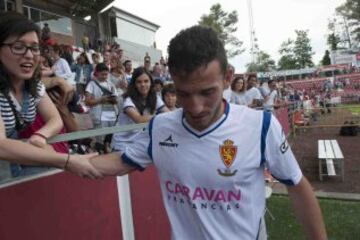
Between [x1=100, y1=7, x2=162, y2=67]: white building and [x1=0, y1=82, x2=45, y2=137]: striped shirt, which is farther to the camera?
[x1=100, y1=7, x2=162, y2=67]: white building

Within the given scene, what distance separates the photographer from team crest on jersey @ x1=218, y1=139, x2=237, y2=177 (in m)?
1.90

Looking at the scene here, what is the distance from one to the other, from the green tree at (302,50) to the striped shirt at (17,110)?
91.7 m

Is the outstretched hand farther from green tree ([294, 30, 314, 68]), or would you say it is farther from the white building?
green tree ([294, 30, 314, 68])

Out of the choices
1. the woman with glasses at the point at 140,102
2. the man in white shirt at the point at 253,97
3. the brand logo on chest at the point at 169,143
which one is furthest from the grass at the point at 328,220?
the brand logo on chest at the point at 169,143

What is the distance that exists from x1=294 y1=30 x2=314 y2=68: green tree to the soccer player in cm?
9206

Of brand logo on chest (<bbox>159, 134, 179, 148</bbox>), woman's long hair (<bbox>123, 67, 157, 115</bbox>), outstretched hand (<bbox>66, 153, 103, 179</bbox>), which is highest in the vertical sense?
woman's long hair (<bbox>123, 67, 157, 115</bbox>)

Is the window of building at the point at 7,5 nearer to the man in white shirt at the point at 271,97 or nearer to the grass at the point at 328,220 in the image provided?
the man in white shirt at the point at 271,97

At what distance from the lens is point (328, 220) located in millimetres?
6918

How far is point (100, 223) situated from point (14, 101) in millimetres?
1315

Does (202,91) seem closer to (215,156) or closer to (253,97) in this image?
(215,156)

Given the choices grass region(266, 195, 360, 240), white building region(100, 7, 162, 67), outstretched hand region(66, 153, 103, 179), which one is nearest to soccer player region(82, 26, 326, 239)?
outstretched hand region(66, 153, 103, 179)

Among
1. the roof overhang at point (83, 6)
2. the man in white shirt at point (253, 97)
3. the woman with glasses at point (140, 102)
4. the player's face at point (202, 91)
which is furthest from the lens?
the roof overhang at point (83, 6)

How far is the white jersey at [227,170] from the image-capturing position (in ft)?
6.29

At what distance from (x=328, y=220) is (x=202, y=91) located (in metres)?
5.69
